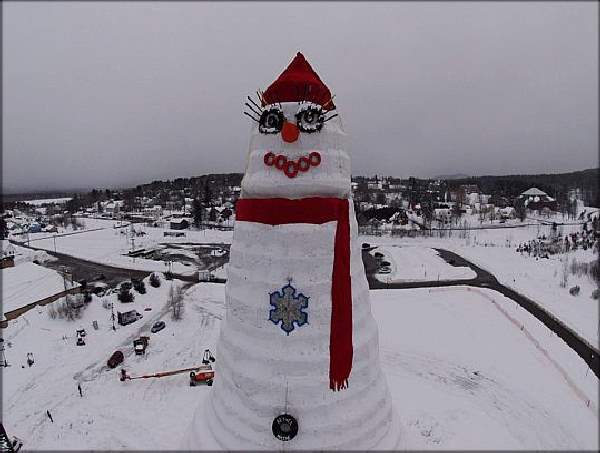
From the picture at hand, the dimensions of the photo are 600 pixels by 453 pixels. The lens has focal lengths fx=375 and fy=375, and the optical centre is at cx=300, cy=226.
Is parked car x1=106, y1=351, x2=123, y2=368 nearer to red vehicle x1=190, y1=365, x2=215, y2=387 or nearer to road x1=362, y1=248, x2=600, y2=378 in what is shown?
red vehicle x1=190, y1=365, x2=215, y2=387

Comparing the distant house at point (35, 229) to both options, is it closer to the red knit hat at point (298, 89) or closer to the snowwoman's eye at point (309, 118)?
the red knit hat at point (298, 89)

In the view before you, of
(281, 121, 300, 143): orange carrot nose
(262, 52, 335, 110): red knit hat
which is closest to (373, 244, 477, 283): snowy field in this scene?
(262, 52, 335, 110): red knit hat

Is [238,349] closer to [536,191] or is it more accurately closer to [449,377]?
[449,377]

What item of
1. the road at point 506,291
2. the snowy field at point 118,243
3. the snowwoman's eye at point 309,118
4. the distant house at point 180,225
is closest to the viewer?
the snowwoman's eye at point 309,118

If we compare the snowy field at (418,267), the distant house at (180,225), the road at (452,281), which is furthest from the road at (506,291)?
the distant house at (180,225)

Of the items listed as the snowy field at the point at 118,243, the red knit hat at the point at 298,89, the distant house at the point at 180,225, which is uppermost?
the red knit hat at the point at 298,89

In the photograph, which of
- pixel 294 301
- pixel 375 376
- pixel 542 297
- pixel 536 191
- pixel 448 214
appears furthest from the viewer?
pixel 536 191

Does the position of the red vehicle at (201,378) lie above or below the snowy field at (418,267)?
above

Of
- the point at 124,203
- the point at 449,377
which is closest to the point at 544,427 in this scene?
the point at 449,377
